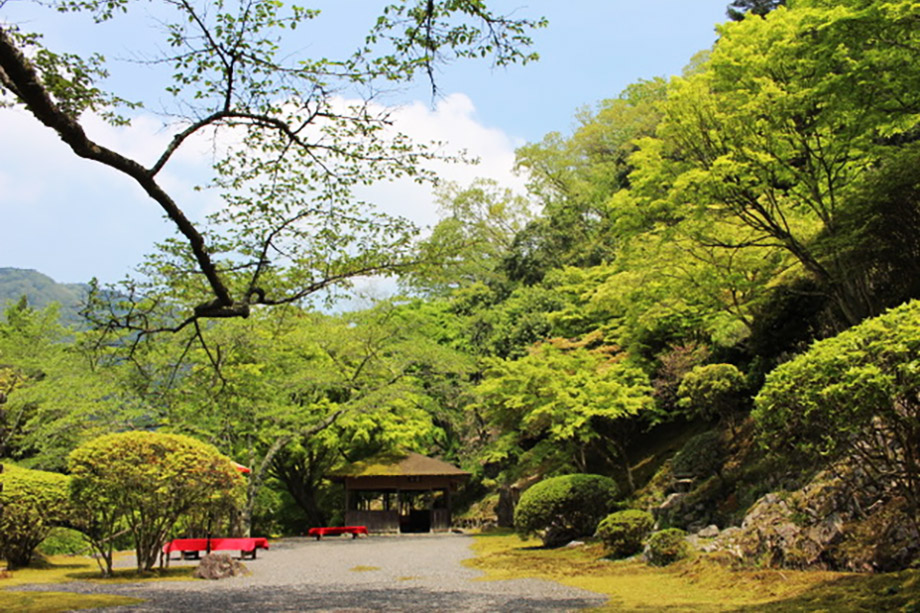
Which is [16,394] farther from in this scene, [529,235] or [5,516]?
[529,235]

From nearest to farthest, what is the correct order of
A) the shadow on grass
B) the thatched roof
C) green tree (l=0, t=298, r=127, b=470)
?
the shadow on grass
green tree (l=0, t=298, r=127, b=470)
the thatched roof

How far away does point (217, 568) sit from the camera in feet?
32.0

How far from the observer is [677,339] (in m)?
18.2

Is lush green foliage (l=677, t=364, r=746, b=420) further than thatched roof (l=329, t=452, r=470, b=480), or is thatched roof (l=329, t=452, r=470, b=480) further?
thatched roof (l=329, t=452, r=470, b=480)

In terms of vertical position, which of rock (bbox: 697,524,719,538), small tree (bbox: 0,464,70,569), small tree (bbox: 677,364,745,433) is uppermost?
small tree (bbox: 677,364,745,433)

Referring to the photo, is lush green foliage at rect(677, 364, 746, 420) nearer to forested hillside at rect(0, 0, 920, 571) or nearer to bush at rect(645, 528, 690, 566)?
forested hillside at rect(0, 0, 920, 571)

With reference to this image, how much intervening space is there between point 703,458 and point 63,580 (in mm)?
10811

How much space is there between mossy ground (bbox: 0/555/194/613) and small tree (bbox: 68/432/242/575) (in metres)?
0.40

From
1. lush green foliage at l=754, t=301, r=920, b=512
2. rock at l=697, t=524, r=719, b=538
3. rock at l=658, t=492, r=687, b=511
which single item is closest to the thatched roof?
rock at l=658, t=492, r=687, b=511

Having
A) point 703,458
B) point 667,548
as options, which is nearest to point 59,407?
point 667,548

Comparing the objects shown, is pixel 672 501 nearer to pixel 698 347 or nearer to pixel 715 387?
pixel 715 387

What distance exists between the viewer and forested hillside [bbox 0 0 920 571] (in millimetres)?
6176

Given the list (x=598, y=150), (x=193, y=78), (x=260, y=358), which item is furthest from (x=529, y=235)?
(x=193, y=78)

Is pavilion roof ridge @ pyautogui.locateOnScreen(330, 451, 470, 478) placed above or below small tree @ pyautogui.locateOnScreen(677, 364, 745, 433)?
below
